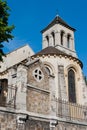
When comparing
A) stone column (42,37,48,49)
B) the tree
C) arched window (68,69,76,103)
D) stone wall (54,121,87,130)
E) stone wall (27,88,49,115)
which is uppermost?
stone column (42,37,48,49)

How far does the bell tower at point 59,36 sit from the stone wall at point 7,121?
2009 cm

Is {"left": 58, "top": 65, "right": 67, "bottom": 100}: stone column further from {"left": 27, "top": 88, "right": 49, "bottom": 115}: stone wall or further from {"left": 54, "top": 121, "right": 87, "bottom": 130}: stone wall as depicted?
{"left": 27, "top": 88, "right": 49, "bottom": 115}: stone wall

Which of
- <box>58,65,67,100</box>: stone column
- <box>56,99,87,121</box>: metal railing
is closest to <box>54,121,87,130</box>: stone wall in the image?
<box>56,99,87,121</box>: metal railing

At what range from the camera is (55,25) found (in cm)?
3522

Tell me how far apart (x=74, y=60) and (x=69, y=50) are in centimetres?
631

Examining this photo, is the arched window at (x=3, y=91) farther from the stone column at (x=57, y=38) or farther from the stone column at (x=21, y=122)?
the stone column at (x=57, y=38)

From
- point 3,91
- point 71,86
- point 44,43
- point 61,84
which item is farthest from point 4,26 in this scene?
point 44,43

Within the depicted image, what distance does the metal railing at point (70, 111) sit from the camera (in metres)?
18.1

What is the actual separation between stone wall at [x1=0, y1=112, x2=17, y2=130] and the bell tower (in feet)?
65.9

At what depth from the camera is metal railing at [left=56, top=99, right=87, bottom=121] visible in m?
18.1

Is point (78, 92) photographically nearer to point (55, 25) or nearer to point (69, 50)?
point (69, 50)

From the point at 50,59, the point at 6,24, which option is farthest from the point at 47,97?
the point at 50,59

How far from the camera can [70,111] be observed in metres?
19.1

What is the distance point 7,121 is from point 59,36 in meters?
22.0
